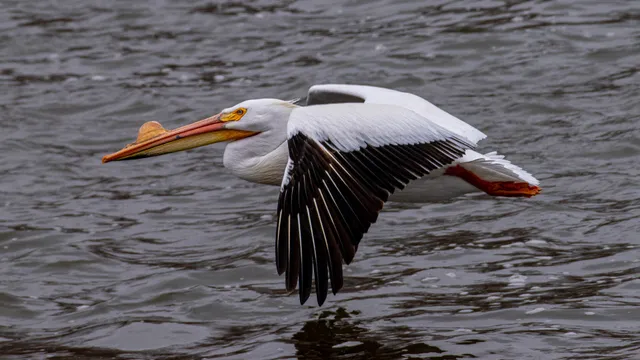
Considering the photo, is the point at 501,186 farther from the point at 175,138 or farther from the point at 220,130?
the point at 175,138

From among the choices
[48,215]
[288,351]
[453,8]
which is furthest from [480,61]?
[288,351]

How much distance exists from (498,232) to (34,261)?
3.28 m

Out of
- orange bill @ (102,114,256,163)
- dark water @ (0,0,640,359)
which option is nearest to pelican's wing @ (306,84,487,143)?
orange bill @ (102,114,256,163)

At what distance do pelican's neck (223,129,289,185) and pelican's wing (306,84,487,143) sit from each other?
626mm

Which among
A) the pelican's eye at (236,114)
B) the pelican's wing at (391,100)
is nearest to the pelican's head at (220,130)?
the pelican's eye at (236,114)

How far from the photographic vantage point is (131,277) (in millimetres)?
7492

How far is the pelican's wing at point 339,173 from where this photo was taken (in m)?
5.28

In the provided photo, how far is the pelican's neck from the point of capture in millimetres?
6473

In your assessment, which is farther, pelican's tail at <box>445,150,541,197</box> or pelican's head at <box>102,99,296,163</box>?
pelican's head at <box>102,99,296,163</box>

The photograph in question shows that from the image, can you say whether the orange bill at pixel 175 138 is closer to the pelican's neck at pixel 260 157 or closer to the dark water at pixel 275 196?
the pelican's neck at pixel 260 157

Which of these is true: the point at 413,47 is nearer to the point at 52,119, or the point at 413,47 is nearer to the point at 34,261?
the point at 52,119

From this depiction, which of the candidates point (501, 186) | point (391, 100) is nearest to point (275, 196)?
point (391, 100)

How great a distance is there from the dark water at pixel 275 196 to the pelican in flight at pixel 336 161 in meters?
0.63

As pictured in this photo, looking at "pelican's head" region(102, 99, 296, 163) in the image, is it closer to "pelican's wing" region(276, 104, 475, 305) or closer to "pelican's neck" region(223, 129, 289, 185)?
"pelican's neck" region(223, 129, 289, 185)
